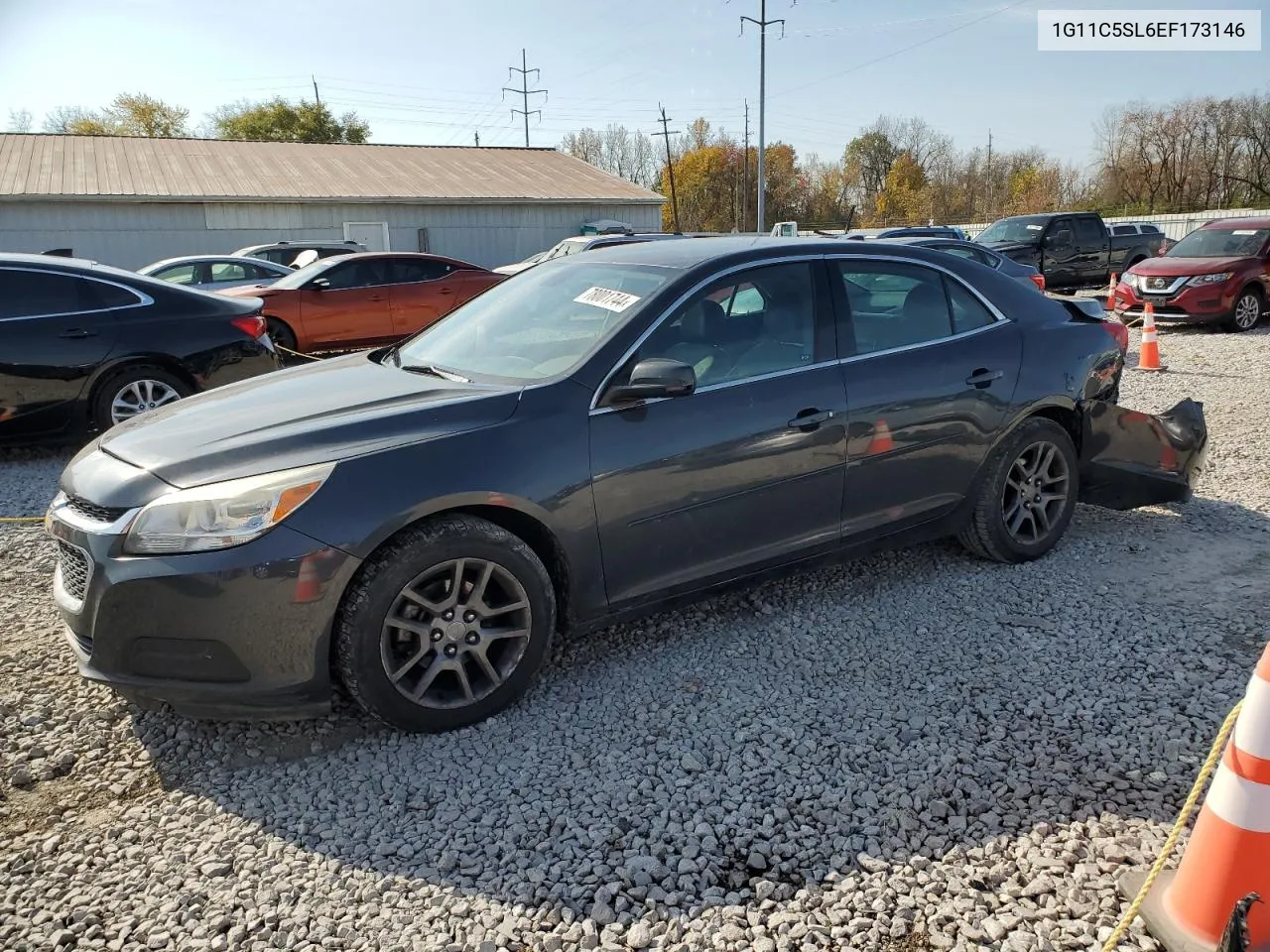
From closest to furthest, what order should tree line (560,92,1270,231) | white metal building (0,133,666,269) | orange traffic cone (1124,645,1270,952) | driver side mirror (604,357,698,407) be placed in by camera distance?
orange traffic cone (1124,645,1270,952) → driver side mirror (604,357,698,407) → white metal building (0,133,666,269) → tree line (560,92,1270,231)

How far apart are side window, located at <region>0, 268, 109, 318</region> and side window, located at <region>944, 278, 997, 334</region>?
6.38 m

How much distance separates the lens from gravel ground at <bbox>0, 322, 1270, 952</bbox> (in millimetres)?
2406

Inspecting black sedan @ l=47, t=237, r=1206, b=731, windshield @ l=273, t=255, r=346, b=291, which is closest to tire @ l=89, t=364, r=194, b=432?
black sedan @ l=47, t=237, r=1206, b=731

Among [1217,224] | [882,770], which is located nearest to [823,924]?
[882,770]

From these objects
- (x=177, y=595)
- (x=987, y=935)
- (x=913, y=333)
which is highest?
(x=913, y=333)

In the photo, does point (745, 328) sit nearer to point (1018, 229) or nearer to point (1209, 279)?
point (1209, 279)

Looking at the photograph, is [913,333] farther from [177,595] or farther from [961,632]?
[177,595]

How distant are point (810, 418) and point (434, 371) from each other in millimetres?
1610

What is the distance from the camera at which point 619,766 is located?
120 inches

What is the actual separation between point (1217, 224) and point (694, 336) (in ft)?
50.1


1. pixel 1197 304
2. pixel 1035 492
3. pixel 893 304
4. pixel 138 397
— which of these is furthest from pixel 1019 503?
pixel 1197 304

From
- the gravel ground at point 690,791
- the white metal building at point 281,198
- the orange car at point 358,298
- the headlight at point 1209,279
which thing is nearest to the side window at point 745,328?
the gravel ground at point 690,791

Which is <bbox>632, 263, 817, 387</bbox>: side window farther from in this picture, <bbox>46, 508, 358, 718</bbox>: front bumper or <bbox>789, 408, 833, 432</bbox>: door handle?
<bbox>46, 508, 358, 718</bbox>: front bumper

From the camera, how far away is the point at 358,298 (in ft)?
41.3
